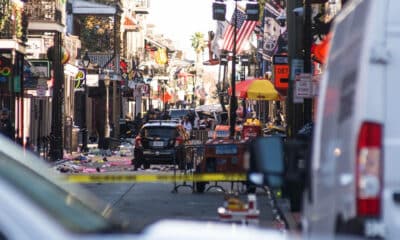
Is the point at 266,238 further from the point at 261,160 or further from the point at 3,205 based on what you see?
the point at 261,160

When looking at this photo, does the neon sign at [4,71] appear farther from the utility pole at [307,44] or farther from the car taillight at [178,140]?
the utility pole at [307,44]

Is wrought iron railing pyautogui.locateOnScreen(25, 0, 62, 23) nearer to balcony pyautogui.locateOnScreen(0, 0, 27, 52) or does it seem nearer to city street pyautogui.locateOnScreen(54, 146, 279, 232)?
balcony pyautogui.locateOnScreen(0, 0, 27, 52)

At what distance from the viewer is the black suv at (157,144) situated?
119 feet

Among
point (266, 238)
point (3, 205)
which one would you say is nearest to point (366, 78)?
point (266, 238)

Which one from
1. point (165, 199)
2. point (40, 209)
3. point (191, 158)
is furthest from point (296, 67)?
point (40, 209)

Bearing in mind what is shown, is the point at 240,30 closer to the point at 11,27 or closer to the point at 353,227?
the point at 11,27

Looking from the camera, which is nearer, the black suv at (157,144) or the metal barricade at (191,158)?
the metal barricade at (191,158)

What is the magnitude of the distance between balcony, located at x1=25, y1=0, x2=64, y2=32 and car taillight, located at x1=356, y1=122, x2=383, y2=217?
113ft

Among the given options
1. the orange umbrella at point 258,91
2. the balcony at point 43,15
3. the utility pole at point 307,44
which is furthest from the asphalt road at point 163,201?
the balcony at point 43,15

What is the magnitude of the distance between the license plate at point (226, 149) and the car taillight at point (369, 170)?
58.3 feet

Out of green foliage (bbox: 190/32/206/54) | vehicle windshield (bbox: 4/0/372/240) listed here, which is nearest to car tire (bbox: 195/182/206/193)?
vehicle windshield (bbox: 4/0/372/240)

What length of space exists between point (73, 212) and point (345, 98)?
2647mm

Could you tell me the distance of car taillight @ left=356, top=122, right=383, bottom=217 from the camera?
660 cm

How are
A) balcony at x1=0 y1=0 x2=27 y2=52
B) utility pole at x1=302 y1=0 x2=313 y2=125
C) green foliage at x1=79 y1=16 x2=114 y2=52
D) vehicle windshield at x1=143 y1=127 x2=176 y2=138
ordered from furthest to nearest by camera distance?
green foliage at x1=79 y1=16 x2=114 y2=52 → vehicle windshield at x1=143 y1=127 x2=176 y2=138 → balcony at x1=0 y1=0 x2=27 y2=52 → utility pole at x1=302 y1=0 x2=313 y2=125
